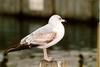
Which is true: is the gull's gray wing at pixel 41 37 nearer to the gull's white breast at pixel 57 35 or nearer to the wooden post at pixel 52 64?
the gull's white breast at pixel 57 35

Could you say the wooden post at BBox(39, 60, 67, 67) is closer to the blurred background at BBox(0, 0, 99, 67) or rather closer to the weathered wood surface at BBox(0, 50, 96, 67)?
the weathered wood surface at BBox(0, 50, 96, 67)

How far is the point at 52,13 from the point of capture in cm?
207

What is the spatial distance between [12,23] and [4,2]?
0.14 meters

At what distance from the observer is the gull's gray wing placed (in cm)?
199

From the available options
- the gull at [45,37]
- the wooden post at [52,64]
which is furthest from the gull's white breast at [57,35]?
the wooden post at [52,64]

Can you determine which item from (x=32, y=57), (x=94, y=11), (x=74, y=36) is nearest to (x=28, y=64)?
(x=32, y=57)

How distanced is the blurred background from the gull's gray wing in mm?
45

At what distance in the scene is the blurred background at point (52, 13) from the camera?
6.61 ft

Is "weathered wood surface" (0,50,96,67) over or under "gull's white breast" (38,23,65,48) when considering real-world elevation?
under

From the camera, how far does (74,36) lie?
2139 mm

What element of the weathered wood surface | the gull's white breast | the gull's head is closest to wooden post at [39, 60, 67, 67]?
the weathered wood surface

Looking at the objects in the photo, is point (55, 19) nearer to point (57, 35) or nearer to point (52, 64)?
point (57, 35)

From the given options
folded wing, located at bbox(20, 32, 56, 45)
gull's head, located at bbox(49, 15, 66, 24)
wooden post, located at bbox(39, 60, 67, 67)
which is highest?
gull's head, located at bbox(49, 15, 66, 24)

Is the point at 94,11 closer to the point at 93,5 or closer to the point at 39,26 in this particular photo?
the point at 93,5
